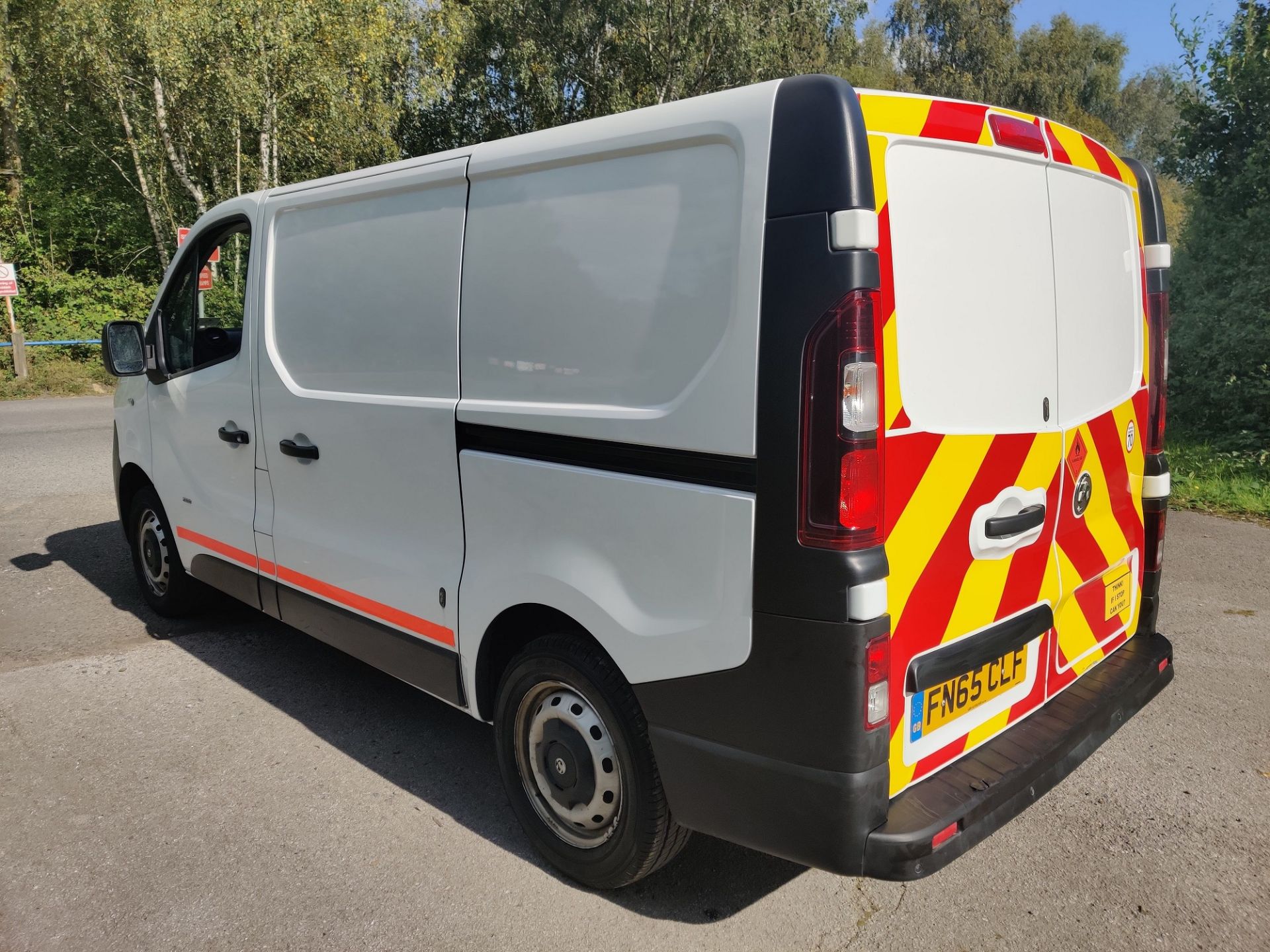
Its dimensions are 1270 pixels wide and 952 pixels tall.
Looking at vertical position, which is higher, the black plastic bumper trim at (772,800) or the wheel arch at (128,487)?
the wheel arch at (128,487)

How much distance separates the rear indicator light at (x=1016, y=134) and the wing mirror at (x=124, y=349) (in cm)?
412

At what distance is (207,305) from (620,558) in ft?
9.93

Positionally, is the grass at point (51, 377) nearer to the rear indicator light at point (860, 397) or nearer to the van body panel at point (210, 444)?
the van body panel at point (210, 444)

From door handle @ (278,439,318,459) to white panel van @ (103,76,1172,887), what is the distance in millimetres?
78

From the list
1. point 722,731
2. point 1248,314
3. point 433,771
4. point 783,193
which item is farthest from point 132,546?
point 1248,314

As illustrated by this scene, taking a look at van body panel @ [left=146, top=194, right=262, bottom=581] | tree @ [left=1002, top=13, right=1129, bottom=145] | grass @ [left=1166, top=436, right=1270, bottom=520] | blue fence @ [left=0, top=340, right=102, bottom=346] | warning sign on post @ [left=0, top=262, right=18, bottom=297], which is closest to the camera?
van body panel @ [left=146, top=194, right=262, bottom=581]

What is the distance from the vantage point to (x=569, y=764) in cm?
286

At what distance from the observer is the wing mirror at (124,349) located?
4.89m

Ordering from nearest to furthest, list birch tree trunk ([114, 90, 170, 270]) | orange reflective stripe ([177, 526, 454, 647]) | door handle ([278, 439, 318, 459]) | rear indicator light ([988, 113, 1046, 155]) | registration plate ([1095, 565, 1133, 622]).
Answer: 1. rear indicator light ([988, 113, 1046, 155])
2. registration plate ([1095, 565, 1133, 622])
3. orange reflective stripe ([177, 526, 454, 647])
4. door handle ([278, 439, 318, 459])
5. birch tree trunk ([114, 90, 170, 270])

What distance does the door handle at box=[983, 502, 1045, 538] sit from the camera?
253cm

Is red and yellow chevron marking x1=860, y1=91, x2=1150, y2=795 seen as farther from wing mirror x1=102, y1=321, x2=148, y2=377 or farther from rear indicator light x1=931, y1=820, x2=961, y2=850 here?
wing mirror x1=102, y1=321, x2=148, y2=377

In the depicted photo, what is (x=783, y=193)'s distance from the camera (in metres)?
2.16

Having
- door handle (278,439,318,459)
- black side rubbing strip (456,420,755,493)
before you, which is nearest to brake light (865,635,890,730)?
black side rubbing strip (456,420,755,493)

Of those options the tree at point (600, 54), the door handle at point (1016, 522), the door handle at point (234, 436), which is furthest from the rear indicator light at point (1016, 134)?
the tree at point (600, 54)
